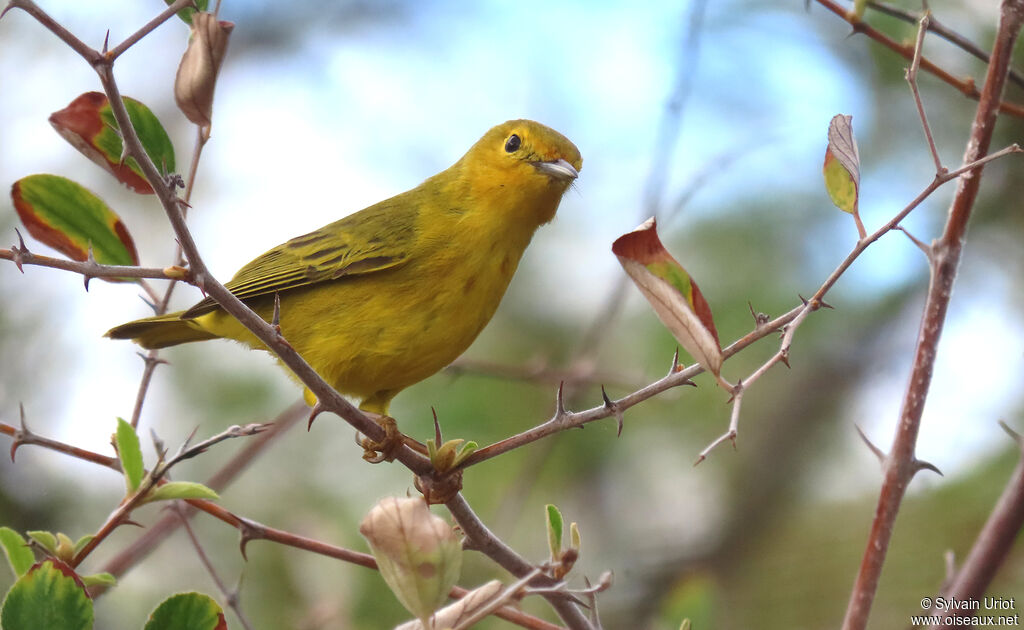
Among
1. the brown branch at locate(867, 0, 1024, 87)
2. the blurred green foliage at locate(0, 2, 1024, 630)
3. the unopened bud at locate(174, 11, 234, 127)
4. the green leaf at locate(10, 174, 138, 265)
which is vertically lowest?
the blurred green foliage at locate(0, 2, 1024, 630)

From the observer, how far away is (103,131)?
2.36 meters

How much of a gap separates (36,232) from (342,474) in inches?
129

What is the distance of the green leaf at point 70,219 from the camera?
247 cm

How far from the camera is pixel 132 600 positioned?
17.1 feet

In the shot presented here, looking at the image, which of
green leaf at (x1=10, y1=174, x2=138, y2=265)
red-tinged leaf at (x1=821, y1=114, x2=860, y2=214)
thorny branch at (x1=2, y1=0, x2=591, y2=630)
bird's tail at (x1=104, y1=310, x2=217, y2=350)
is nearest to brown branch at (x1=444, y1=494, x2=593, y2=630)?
thorny branch at (x1=2, y1=0, x2=591, y2=630)

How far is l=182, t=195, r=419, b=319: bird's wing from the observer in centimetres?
383

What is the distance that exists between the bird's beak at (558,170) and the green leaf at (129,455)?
2243mm

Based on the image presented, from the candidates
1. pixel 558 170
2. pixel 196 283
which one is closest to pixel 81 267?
pixel 196 283

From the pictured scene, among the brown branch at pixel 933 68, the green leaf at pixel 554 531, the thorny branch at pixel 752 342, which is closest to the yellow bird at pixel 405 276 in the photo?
the brown branch at pixel 933 68

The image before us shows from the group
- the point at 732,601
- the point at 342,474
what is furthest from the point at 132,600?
the point at 732,601

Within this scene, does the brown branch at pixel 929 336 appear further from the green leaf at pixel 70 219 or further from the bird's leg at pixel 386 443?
the green leaf at pixel 70 219

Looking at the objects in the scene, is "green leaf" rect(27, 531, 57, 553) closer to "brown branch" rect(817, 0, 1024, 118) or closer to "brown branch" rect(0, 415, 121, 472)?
"brown branch" rect(0, 415, 121, 472)

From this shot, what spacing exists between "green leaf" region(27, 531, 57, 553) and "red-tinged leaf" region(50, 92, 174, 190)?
0.84 metres

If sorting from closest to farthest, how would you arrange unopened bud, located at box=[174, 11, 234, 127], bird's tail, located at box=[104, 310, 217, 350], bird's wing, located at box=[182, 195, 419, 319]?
unopened bud, located at box=[174, 11, 234, 127] → bird's wing, located at box=[182, 195, 419, 319] → bird's tail, located at box=[104, 310, 217, 350]
